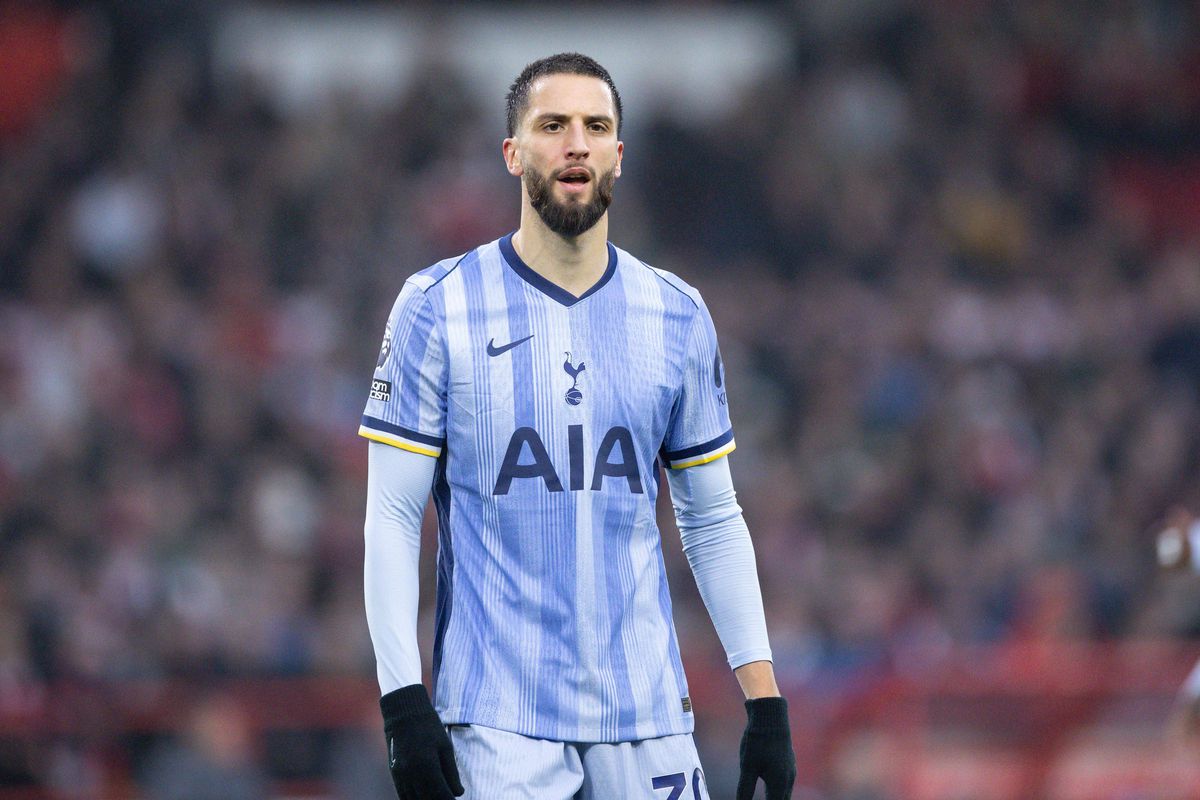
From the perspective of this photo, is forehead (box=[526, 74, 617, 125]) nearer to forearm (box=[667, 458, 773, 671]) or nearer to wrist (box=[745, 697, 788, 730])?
forearm (box=[667, 458, 773, 671])

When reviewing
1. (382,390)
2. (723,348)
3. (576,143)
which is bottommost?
(382,390)

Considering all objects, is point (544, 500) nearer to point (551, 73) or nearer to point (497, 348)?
point (497, 348)

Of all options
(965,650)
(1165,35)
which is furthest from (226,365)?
(1165,35)

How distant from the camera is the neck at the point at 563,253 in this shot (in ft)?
11.8

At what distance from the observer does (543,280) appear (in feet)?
11.8

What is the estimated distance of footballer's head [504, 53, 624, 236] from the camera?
139 inches

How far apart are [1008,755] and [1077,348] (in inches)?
168

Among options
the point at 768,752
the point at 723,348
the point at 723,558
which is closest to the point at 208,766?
the point at 723,348

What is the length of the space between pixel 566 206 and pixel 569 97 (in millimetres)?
216

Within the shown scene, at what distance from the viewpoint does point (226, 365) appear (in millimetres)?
10391

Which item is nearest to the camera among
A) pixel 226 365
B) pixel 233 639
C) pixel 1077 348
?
pixel 233 639

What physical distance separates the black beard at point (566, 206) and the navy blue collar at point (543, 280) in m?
0.09

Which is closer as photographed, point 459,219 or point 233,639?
point 233,639

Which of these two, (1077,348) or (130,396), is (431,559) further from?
(1077,348)
